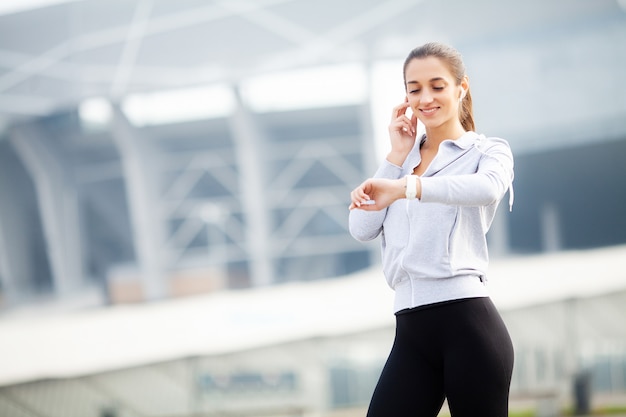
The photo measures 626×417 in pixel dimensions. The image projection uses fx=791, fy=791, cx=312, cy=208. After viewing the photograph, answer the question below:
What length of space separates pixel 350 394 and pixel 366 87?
9.05 meters

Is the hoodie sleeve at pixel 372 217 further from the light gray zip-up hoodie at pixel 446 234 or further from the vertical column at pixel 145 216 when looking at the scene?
the vertical column at pixel 145 216

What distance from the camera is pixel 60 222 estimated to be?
16688 millimetres

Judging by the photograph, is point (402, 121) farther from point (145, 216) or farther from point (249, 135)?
point (145, 216)

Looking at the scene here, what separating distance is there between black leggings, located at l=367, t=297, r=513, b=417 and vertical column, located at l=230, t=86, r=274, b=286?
1340cm

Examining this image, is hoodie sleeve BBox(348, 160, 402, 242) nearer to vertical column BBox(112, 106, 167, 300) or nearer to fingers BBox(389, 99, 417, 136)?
fingers BBox(389, 99, 417, 136)

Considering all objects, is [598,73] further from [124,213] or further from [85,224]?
[85,224]

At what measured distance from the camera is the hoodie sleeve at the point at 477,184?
56.0 inches

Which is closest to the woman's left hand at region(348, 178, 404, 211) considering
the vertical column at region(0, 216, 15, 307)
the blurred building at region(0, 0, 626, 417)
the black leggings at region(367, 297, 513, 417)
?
the black leggings at region(367, 297, 513, 417)

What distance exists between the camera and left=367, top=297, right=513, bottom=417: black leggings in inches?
60.4

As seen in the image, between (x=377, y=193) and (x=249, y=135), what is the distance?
13416 millimetres

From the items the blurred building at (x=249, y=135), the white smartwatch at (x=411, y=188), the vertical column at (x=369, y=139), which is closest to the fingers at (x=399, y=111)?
the white smartwatch at (x=411, y=188)

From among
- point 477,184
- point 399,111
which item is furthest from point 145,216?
point 477,184

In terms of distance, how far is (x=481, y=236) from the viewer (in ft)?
5.31

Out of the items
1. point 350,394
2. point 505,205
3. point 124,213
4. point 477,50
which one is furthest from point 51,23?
point 350,394
